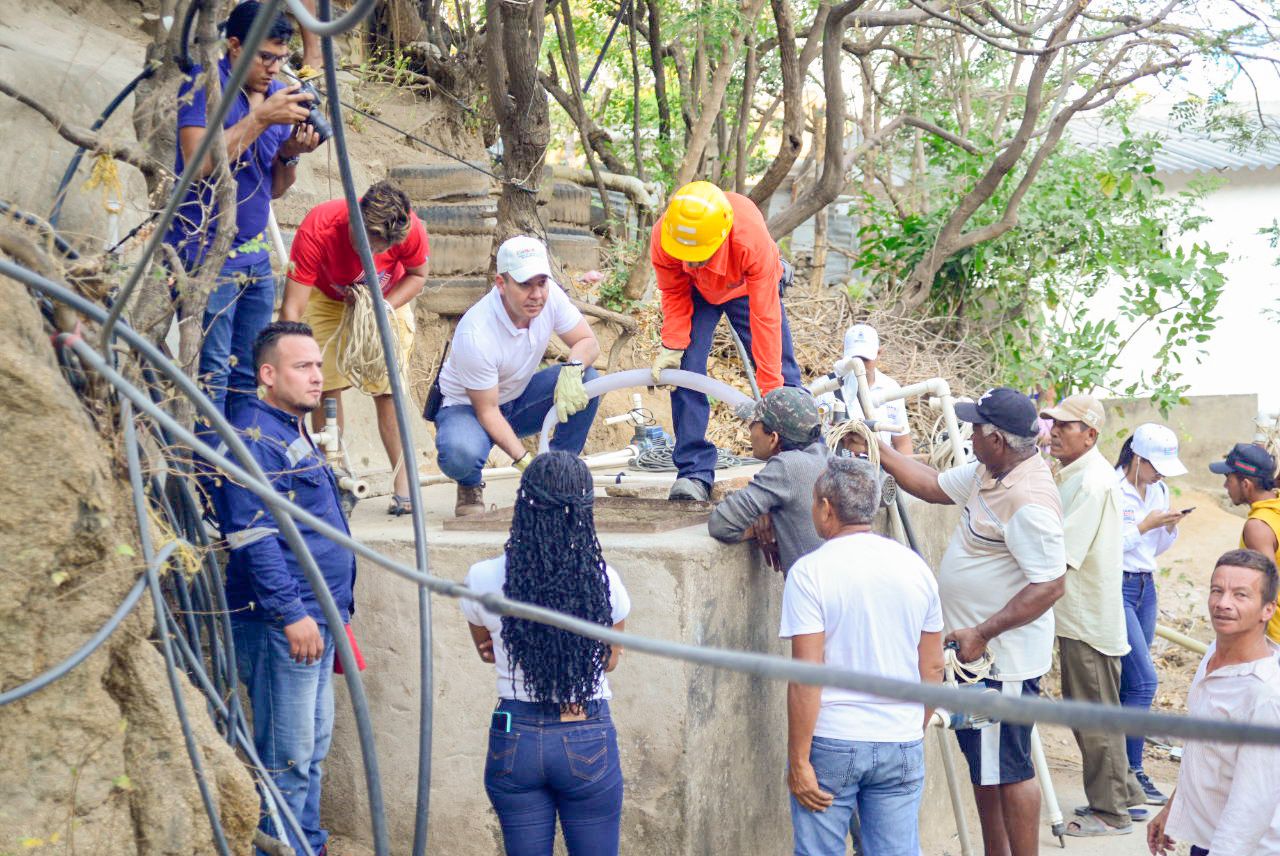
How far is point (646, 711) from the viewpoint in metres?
4.55

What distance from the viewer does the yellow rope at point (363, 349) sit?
5289 millimetres

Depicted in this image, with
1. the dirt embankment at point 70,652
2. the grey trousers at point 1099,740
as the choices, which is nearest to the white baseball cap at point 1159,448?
the grey trousers at point 1099,740

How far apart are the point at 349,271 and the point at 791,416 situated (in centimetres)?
215

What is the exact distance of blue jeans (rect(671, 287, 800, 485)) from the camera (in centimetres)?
542

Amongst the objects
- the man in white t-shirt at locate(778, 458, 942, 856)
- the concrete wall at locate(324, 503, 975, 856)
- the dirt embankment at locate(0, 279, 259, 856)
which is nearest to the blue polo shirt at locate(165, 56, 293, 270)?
the concrete wall at locate(324, 503, 975, 856)

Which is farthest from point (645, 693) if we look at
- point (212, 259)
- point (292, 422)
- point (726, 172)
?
point (726, 172)

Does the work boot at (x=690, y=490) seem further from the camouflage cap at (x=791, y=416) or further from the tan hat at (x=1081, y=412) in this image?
the tan hat at (x=1081, y=412)

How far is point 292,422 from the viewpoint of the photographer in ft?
13.4

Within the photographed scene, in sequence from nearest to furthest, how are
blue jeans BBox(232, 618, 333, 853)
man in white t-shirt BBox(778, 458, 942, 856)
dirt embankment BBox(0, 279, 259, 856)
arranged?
dirt embankment BBox(0, 279, 259, 856)
man in white t-shirt BBox(778, 458, 942, 856)
blue jeans BBox(232, 618, 333, 853)

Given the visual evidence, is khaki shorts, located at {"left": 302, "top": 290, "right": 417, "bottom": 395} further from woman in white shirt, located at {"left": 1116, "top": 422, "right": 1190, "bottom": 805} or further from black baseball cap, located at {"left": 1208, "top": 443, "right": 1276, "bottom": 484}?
woman in white shirt, located at {"left": 1116, "top": 422, "right": 1190, "bottom": 805}

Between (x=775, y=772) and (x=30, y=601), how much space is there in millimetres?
3093

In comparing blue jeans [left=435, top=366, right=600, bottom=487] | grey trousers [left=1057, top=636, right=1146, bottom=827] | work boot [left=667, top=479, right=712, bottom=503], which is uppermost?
blue jeans [left=435, top=366, right=600, bottom=487]

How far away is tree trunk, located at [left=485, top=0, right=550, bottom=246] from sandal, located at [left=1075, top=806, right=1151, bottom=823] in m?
4.51

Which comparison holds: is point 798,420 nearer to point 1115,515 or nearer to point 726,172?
point 1115,515
